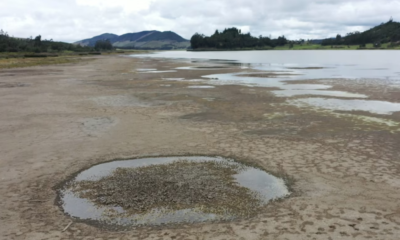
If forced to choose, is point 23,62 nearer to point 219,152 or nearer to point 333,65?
point 333,65

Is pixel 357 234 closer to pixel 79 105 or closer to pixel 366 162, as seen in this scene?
pixel 366 162

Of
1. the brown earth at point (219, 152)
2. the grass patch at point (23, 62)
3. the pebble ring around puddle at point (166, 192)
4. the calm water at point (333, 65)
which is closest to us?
the brown earth at point (219, 152)

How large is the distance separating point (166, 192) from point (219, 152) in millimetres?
3898

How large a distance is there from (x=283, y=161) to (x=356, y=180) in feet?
7.66

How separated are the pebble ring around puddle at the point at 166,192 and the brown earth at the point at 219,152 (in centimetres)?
37

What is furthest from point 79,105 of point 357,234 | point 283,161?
point 357,234

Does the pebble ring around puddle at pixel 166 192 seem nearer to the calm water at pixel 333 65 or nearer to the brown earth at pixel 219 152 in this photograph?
the brown earth at pixel 219 152

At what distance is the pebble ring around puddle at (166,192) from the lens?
23.5 ft

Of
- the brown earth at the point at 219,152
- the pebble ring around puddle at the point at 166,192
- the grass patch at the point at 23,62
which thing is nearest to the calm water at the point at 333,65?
the brown earth at the point at 219,152

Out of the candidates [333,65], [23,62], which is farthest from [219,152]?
[23,62]

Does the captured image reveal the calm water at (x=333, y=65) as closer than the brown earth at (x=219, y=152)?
No

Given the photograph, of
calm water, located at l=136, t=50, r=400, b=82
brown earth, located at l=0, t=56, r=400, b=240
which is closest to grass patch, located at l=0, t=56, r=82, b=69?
calm water, located at l=136, t=50, r=400, b=82

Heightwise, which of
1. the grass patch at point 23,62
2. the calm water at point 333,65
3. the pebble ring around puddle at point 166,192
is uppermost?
the grass patch at point 23,62

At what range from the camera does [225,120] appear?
1705 cm
